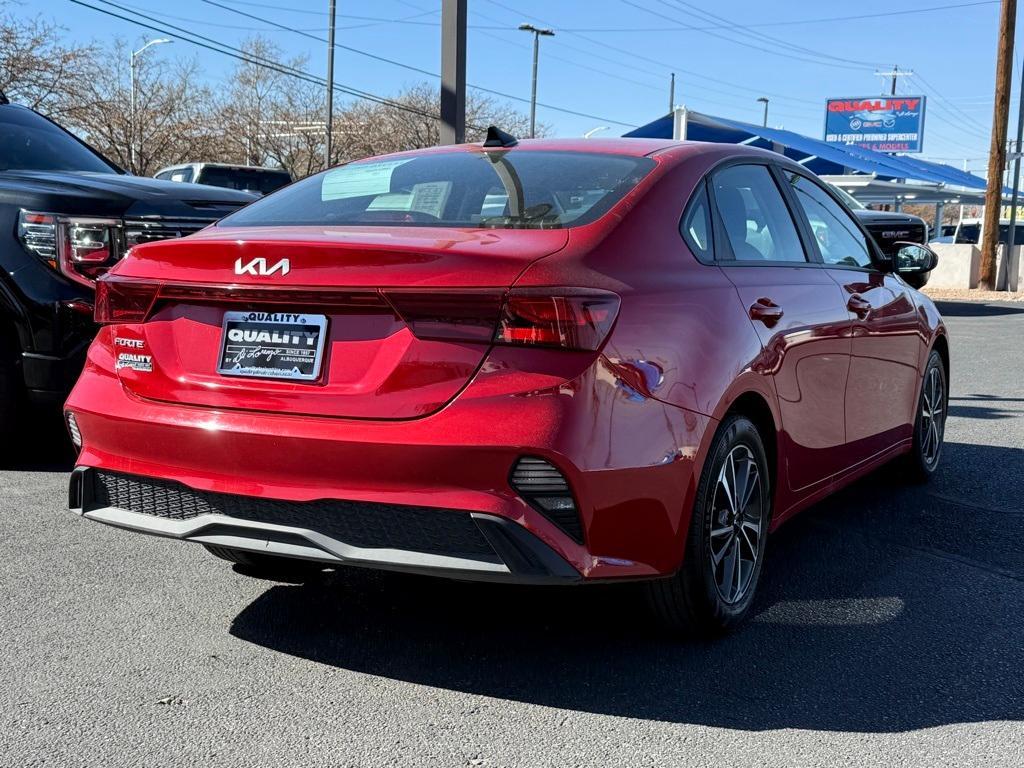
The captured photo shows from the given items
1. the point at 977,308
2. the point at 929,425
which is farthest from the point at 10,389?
the point at 977,308

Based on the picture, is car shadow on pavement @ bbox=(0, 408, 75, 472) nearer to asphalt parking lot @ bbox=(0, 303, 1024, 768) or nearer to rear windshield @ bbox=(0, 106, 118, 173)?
asphalt parking lot @ bbox=(0, 303, 1024, 768)

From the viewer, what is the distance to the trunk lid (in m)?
2.93

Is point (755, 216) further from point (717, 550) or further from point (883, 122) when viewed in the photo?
point (883, 122)

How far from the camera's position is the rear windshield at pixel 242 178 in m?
18.7

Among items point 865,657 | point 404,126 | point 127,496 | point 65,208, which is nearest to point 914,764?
point 865,657

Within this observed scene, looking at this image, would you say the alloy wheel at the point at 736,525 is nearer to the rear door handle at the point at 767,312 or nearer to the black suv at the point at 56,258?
the rear door handle at the point at 767,312

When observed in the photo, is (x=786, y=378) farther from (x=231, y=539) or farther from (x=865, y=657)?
(x=231, y=539)

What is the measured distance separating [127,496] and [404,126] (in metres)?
52.4

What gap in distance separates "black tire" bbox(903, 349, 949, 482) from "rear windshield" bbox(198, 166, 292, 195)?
13.9 meters

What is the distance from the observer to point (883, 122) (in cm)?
7406

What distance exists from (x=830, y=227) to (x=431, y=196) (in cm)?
200

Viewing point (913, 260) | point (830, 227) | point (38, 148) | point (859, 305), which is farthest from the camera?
point (38, 148)

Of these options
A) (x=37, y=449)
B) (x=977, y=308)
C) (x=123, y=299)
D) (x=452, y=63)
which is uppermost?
(x=452, y=63)

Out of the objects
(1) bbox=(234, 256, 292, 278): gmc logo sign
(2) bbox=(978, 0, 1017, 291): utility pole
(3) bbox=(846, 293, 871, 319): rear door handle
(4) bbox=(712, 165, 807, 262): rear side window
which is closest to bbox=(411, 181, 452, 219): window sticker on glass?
(1) bbox=(234, 256, 292, 278): gmc logo sign
